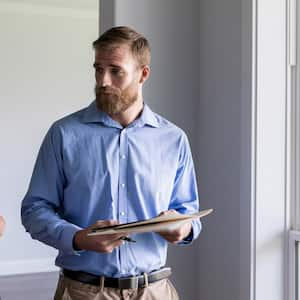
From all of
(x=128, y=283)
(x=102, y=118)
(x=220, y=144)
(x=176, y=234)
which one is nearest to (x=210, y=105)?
(x=220, y=144)

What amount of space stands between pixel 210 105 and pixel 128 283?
1.12 m

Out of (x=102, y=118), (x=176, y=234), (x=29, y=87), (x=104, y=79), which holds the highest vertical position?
(x=29, y=87)

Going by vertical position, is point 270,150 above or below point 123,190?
above

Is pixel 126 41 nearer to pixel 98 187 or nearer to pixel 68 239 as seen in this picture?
pixel 98 187

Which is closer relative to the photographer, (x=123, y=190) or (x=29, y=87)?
(x=123, y=190)

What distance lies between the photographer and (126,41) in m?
1.63

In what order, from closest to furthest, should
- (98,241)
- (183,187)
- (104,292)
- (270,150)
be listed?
(98,241) < (104,292) < (183,187) < (270,150)

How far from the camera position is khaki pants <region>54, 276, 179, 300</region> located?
1574 mm

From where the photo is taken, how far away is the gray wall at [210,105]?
2.27m

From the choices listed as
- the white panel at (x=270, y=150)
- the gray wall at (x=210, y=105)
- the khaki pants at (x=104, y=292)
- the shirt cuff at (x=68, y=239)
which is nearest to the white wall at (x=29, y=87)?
the gray wall at (x=210, y=105)

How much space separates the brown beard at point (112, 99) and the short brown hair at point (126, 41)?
0.12 metres

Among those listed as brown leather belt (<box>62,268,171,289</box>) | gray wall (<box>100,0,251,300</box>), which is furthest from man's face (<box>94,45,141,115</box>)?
gray wall (<box>100,0,251,300</box>)

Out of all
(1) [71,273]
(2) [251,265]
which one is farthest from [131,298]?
(2) [251,265]

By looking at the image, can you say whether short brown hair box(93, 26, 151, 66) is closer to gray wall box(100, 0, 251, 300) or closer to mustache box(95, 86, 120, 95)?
mustache box(95, 86, 120, 95)
